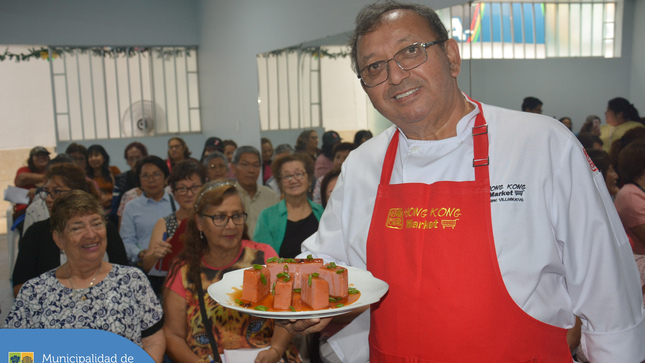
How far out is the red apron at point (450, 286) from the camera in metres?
1.25

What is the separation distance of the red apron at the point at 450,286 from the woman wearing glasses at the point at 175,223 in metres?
1.93

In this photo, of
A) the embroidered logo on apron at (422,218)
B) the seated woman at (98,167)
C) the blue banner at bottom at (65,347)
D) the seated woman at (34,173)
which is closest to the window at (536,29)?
the embroidered logo on apron at (422,218)

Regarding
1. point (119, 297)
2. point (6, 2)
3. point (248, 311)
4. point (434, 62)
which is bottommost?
point (119, 297)

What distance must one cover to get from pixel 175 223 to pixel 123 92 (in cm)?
684

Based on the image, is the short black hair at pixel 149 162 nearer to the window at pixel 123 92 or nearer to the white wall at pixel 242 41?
the white wall at pixel 242 41

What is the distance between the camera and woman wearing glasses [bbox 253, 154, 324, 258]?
3.68m

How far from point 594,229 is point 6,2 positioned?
32.0ft

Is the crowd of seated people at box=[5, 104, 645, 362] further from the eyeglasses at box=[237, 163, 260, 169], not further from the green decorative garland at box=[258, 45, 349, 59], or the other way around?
the green decorative garland at box=[258, 45, 349, 59]

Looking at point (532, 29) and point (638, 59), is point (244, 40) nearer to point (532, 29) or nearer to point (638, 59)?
point (532, 29)

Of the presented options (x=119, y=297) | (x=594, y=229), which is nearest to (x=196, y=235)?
(x=119, y=297)

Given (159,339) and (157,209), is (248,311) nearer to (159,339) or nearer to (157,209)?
(159,339)


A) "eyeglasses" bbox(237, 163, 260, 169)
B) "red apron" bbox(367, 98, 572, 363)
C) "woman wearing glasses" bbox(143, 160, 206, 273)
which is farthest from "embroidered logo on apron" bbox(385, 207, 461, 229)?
"eyeglasses" bbox(237, 163, 260, 169)

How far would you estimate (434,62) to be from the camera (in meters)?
1.39

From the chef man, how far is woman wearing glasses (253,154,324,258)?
7.23 feet
